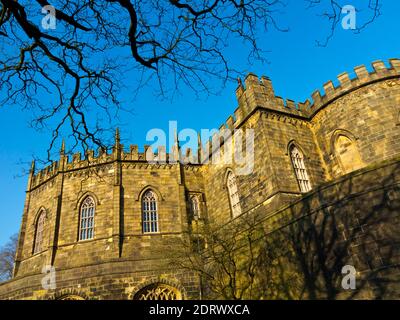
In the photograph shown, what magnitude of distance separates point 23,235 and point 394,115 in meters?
22.5

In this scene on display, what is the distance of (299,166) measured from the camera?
15.0 metres

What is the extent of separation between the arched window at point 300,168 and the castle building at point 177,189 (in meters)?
0.06

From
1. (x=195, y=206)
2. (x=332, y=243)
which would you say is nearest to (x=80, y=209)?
(x=195, y=206)

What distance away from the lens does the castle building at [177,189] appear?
14406 millimetres

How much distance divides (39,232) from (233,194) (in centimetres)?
1249

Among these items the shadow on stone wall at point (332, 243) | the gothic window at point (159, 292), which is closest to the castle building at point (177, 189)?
the gothic window at point (159, 292)

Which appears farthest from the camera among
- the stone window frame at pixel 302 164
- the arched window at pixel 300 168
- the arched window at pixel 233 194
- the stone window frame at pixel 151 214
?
the stone window frame at pixel 151 214

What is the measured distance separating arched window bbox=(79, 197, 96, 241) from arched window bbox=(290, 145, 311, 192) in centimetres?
1172

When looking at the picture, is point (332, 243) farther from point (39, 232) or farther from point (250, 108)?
point (39, 232)

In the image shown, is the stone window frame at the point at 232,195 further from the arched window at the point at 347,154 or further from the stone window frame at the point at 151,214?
the arched window at the point at 347,154

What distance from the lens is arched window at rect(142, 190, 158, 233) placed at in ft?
58.6

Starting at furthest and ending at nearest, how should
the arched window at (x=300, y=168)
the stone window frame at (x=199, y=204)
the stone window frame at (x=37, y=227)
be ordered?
the stone window frame at (x=199, y=204), the stone window frame at (x=37, y=227), the arched window at (x=300, y=168)
